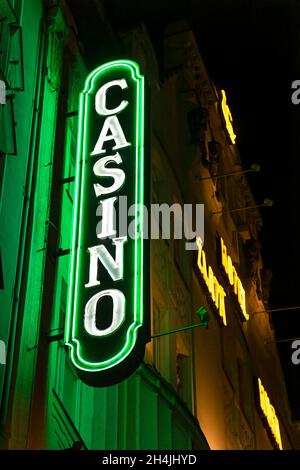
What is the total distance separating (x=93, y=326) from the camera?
1217cm

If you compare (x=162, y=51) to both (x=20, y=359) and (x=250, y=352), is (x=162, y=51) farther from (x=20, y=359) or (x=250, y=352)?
(x=20, y=359)

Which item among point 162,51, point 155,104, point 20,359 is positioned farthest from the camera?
point 162,51

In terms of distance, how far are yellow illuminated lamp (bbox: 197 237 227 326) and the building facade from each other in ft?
0.29

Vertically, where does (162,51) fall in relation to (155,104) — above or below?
above

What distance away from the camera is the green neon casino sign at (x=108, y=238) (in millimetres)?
12016

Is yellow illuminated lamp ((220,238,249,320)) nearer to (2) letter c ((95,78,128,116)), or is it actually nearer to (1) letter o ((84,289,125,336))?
(2) letter c ((95,78,128,116))

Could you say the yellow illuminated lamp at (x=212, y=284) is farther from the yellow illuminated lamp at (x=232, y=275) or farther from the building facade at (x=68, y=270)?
the yellow illuminated lamp at (x=232, y=275)

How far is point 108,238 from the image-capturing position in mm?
13188

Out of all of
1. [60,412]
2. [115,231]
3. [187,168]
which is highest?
[187,168]

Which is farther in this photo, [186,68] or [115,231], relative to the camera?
[186,68]

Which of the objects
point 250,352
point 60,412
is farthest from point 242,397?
point 60,412

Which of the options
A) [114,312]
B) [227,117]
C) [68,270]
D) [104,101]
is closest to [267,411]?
[227,117]

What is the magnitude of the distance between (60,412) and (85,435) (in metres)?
1.69

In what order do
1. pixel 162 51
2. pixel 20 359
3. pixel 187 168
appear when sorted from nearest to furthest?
pixel 20 359 < pixel 187 168 < pixel 162 51
